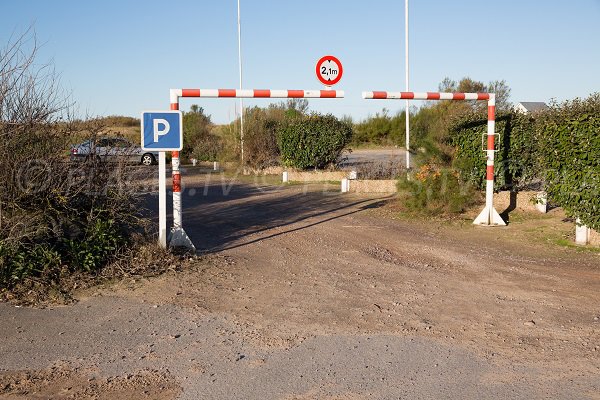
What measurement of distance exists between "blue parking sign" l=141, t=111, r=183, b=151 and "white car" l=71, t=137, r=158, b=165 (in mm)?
263

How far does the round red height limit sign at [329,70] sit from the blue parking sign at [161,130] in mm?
2790

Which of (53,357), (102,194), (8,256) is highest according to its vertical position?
(102,194)

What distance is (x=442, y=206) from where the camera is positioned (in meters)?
14.3

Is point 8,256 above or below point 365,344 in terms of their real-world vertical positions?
above

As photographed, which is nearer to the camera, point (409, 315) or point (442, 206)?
point (409, 315)

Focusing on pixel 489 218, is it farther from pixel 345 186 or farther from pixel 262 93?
pixel 345 186

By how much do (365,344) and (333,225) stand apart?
723 cm

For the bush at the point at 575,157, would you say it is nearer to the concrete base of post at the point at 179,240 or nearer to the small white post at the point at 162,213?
the concrete base of post at the point at 179,240

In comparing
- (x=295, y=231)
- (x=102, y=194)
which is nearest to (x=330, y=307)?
(x=102, y=194)

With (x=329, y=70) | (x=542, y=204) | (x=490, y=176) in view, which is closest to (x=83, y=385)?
(x=329, y=70)

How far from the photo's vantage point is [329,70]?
1116 cm

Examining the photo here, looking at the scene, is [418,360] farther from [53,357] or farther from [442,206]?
[442,206]

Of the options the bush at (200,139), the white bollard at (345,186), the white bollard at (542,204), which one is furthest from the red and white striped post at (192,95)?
the bush at (200,139)

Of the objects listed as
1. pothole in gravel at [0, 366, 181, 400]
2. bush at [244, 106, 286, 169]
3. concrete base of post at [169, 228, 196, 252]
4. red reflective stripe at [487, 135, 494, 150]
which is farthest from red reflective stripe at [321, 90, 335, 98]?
bush at [244, 106, 286, 169]
